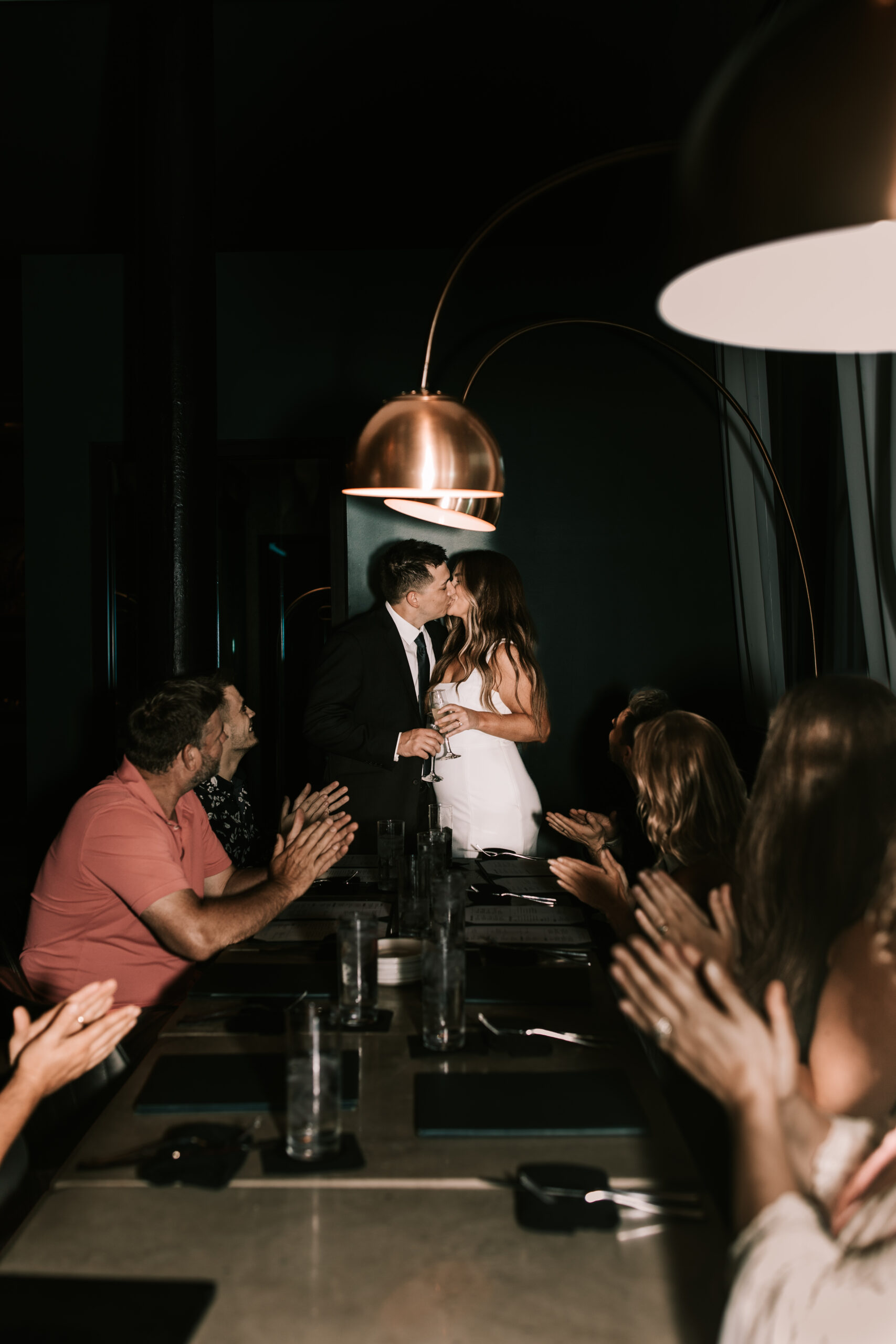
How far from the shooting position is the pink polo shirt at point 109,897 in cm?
228

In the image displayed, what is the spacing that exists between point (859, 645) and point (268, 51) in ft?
9.72

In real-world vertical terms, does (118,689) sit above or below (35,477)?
below

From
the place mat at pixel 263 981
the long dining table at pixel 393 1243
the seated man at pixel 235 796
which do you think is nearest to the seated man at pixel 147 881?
the place mat at pixel 263 981

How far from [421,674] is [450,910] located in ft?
7.44

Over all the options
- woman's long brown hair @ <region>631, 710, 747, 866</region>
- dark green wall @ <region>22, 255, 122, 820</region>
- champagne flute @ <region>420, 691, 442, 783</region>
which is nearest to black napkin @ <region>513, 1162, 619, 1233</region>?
woman's long brown hair @ <region>631, 710, 747, 866</region>

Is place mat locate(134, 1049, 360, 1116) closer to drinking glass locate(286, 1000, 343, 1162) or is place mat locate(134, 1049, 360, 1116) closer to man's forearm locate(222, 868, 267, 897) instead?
drinking glass locate(286, 1000, 343, 1162)

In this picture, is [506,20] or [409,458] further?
[506,20]

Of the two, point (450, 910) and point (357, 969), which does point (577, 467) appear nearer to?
point (450, 910)

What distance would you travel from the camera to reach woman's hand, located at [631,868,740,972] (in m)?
1.91

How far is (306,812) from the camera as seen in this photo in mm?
2957

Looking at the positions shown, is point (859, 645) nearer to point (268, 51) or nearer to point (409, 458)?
point (409, 458)

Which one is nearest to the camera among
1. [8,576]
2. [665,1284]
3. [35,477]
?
[665,1284]

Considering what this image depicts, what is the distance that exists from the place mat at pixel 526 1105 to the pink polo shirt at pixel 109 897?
98cm

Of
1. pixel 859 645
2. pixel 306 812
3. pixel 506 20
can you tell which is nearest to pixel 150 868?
pixel 306 812
